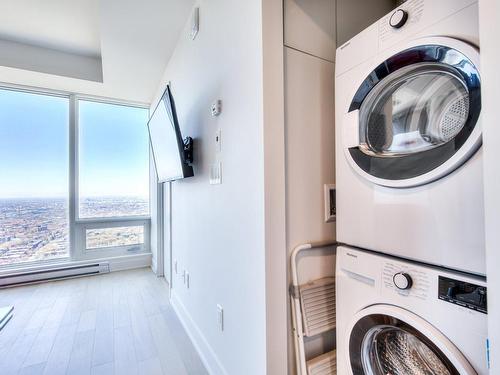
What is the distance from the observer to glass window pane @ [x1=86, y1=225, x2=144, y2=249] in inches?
140

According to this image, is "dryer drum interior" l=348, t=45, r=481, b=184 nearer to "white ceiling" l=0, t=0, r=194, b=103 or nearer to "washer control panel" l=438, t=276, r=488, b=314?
"washer control panel" l=438, t=276, r=488, b=314

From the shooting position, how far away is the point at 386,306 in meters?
0.86

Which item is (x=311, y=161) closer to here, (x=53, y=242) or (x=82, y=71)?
(x=82, y=71)

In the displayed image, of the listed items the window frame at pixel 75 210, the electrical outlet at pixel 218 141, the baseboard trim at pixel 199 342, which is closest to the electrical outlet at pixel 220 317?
the baseboard trim at pixel 199 342

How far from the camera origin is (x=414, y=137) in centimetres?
87

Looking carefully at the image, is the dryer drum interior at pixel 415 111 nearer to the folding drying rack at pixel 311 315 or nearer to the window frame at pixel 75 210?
the folding drying rack at pixel 311 315

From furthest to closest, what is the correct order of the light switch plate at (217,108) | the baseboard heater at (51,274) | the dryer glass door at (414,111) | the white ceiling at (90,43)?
the baseboard heater at (51,274) < the white ceiling at (90,43) < the light switch plate at (217,108) < the dryer glass door at (414,111)

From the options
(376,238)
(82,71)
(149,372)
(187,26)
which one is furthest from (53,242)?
(376,238)

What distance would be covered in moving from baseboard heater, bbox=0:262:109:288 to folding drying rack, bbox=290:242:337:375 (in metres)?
3.32

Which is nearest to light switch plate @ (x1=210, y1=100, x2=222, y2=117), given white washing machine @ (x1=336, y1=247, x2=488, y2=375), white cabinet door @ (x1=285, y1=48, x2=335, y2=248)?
white cabinet door @ (x1=285, y1=48, x2=335, y2=248)

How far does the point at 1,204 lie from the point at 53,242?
0.74m

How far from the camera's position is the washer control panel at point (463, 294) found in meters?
0.66

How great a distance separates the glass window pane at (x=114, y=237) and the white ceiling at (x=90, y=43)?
1.96 metres

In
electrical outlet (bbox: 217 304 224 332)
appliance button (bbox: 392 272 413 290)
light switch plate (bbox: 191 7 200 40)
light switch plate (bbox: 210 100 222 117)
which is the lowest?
electrical outlet (bbox: 217 304 224 332)
